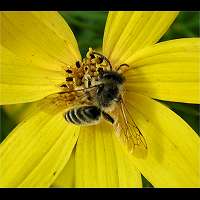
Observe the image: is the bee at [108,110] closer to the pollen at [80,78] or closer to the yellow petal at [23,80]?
the pollen at [80,78]

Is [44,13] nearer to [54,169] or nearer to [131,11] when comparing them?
[131,11]

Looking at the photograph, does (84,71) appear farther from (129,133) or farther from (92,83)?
(129,133)

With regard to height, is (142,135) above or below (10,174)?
above

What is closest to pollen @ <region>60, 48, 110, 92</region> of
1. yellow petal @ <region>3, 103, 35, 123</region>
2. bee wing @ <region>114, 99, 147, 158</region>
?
bee wing @ <region>114, 99, 147, 158</region>

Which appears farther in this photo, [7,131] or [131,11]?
[7,131]

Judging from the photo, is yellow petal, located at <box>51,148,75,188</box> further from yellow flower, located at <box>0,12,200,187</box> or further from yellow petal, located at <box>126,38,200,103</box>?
yellow petal, located at <box>126,38,200,103</box>
